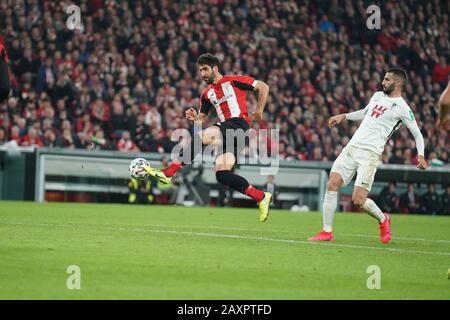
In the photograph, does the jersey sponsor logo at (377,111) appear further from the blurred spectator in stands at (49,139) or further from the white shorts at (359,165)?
the blurred spectator in stands at (49,139)

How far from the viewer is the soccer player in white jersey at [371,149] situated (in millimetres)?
12569

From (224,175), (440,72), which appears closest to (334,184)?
(224,175)

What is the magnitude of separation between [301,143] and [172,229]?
12.7 metres

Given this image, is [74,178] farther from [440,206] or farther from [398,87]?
[398,87]

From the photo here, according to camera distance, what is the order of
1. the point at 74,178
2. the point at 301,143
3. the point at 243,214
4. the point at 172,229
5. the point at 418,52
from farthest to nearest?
1. the point at 418,52
2. the point at 301,143
3. the point at 74,178
4. the point at 243,214
5. the point at 172,229

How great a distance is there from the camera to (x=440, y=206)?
985 inches

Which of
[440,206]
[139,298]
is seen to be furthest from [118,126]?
[139,298]

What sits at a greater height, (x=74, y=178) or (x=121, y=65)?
(x=121, y=65)

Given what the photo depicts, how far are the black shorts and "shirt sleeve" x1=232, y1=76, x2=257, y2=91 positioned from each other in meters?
0.46

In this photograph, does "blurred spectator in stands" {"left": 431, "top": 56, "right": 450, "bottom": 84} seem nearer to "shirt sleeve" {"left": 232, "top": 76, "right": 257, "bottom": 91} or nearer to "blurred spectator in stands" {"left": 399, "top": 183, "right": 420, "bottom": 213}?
"blurred spectator in stands" {"left": 399, "top": 183, "right": 420, "bottom": 213}

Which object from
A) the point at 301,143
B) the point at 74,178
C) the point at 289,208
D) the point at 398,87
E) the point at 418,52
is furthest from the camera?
the point at 418,52

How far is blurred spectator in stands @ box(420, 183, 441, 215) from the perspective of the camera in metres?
→ 25.0

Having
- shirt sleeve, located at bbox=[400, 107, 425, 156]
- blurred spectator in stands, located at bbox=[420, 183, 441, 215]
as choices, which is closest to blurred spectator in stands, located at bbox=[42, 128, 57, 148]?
blurred spectator in stands, located at bbox=[420, 183, 441, 215]
